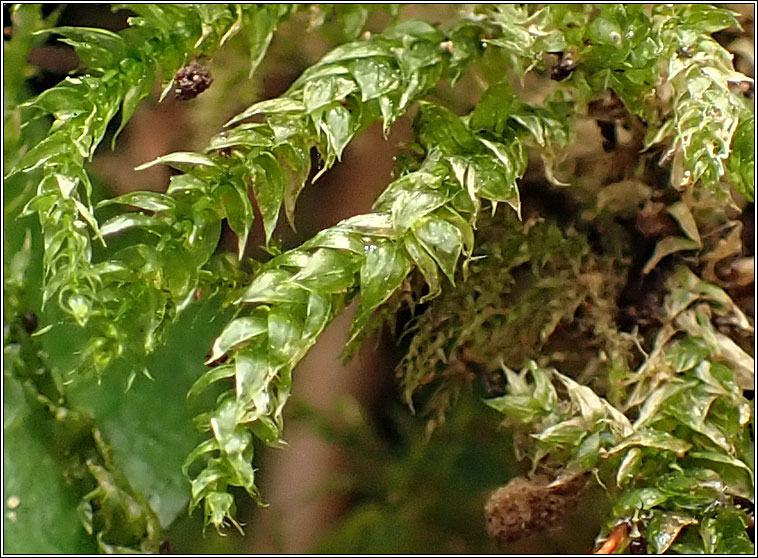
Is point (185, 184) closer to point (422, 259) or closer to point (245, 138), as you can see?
point (245, 138)

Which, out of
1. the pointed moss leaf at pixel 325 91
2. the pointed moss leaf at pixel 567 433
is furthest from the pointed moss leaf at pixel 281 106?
the pointed moss leaf at pixel 567 433

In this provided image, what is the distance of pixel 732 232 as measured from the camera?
743 mm

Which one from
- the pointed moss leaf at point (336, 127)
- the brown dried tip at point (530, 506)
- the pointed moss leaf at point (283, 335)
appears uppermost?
the pointed moss leaf at point (336, 127)

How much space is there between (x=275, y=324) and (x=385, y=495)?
0.43 meters

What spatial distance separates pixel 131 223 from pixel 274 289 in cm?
11

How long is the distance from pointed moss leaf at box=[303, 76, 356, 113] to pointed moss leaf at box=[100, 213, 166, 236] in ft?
0.48

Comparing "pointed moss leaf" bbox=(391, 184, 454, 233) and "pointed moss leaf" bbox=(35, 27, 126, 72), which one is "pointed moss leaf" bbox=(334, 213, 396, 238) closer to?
"pointed moss leaf" bbox=(391, 184, 454, 233)

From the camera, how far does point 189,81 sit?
0.69 metres

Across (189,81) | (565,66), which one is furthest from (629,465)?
(189,81)

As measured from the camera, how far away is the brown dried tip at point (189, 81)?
0.69 metres

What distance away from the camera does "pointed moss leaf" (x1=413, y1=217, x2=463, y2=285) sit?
0.58 meters

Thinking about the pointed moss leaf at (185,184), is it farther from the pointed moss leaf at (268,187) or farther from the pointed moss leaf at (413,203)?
the pointed moss leaf at (413,203)

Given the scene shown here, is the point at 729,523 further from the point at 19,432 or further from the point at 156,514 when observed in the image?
the point at 19,432

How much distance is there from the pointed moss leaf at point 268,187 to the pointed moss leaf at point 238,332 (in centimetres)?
9
